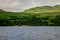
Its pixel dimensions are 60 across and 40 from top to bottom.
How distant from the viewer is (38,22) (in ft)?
8.01

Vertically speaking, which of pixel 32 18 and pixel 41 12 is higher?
pixel 41 12

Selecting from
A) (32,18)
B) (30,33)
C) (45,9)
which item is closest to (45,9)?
(45,9)

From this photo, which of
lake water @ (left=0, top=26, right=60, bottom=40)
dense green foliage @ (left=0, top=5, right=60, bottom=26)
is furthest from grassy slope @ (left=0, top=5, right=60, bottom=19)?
lake water @ (left=0, top=26, right=60, bottom=40)

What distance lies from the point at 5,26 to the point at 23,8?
1.55 feet

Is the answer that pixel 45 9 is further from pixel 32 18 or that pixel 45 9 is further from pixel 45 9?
pixel 32 18

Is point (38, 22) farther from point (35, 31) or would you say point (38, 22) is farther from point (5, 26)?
point (5, 26)

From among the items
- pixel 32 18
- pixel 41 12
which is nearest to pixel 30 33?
pixel 32 18

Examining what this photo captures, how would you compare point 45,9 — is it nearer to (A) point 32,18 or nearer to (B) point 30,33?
(A) point 32,18

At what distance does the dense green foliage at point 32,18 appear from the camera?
2.43m

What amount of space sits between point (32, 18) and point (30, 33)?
0.28 meters

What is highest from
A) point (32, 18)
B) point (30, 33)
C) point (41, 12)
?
point (41, 12)

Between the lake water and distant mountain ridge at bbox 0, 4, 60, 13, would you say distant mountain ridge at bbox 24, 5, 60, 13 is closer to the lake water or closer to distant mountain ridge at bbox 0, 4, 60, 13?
distant mountain ridge at bbox 0, 4, 60, 13

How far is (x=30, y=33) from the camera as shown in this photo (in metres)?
2.35

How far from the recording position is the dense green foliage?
2.43 m
